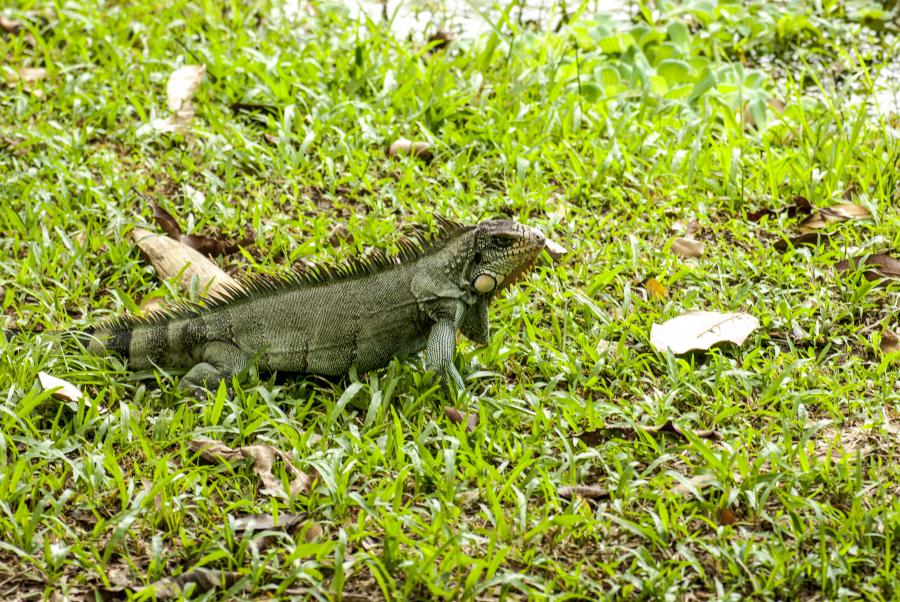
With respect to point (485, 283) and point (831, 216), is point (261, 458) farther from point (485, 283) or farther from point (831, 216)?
point (831, 216)

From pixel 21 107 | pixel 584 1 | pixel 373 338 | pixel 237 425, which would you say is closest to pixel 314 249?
pixel 373 338

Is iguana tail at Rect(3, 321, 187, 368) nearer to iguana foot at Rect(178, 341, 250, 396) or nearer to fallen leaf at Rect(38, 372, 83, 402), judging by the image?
iguana foot at Rect(178, 341, 250, 396)

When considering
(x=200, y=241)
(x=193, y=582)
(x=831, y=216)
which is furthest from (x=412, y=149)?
(x=193, y=582)

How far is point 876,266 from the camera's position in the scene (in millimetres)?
5504

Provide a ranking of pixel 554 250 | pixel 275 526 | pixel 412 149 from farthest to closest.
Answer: pixel 412 149, pixel 554 250, pixel 275 526

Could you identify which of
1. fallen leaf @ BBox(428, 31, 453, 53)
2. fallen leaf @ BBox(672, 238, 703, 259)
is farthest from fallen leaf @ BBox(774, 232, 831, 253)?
fallen leaf @ BBox(428, 31, 453, 53)

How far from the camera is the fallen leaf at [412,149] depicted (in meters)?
6.66

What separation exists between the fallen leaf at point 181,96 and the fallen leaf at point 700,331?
327 cm

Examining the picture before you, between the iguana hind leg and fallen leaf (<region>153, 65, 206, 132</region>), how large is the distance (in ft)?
7.96

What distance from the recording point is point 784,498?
3963 mm

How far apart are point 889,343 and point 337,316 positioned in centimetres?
237

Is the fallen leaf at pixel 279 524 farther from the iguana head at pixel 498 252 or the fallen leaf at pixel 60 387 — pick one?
the iguana head at pixel 498 252

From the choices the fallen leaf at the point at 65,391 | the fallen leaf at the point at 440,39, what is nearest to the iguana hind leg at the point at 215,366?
the fallen leaf at the point at 65,391

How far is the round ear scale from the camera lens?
4727 mm
